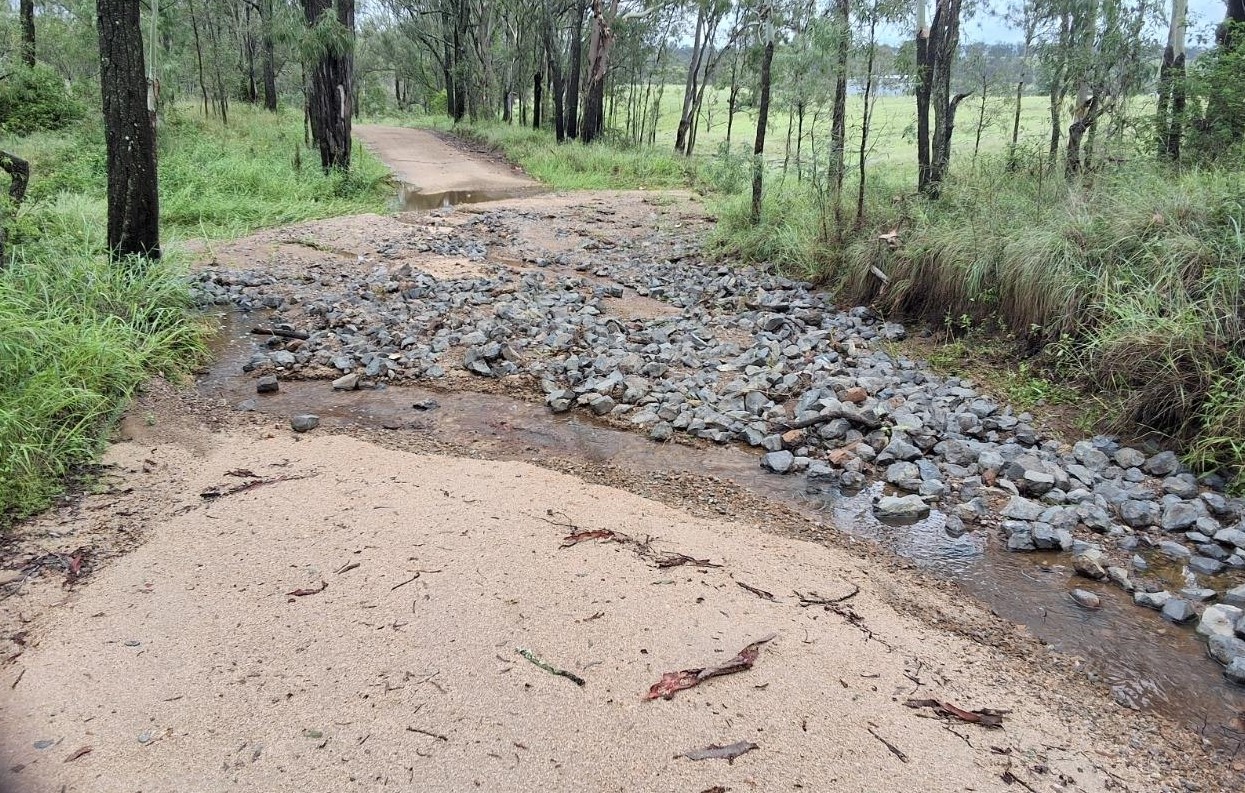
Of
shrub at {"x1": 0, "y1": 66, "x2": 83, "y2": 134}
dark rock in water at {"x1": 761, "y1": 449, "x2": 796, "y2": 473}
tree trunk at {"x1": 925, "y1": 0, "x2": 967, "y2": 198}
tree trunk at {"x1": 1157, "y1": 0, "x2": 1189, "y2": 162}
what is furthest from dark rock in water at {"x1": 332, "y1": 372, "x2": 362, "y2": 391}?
shrub at {"x1": 0, "y1": 66, "x2": 83, "y2": 134}

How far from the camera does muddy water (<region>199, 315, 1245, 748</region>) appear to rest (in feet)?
9.12

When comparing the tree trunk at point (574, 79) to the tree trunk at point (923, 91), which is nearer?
the tree trunk at point (923, 91)

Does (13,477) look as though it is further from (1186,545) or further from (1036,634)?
(1186,545)

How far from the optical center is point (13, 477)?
11.5 feet

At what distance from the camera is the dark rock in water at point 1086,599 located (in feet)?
10.5

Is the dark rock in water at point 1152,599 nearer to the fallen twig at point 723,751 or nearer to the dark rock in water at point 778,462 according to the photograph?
the dark rock in water at point 778,462

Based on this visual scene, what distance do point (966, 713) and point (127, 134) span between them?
274 inches

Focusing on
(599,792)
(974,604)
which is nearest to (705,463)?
(974,604)

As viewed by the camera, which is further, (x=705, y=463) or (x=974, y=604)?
(x=705, y=463)

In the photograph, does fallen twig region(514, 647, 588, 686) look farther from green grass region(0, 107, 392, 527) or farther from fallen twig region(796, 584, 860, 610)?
green grass region(0, 107, 392, 527)

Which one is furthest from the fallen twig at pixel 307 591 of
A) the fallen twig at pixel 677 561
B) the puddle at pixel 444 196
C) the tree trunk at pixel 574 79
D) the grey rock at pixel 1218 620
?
the tree trunk at pixel 574 79

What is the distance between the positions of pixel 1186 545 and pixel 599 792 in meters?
3.17

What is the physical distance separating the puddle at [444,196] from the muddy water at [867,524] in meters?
7.24

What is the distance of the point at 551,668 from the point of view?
2545 mm
